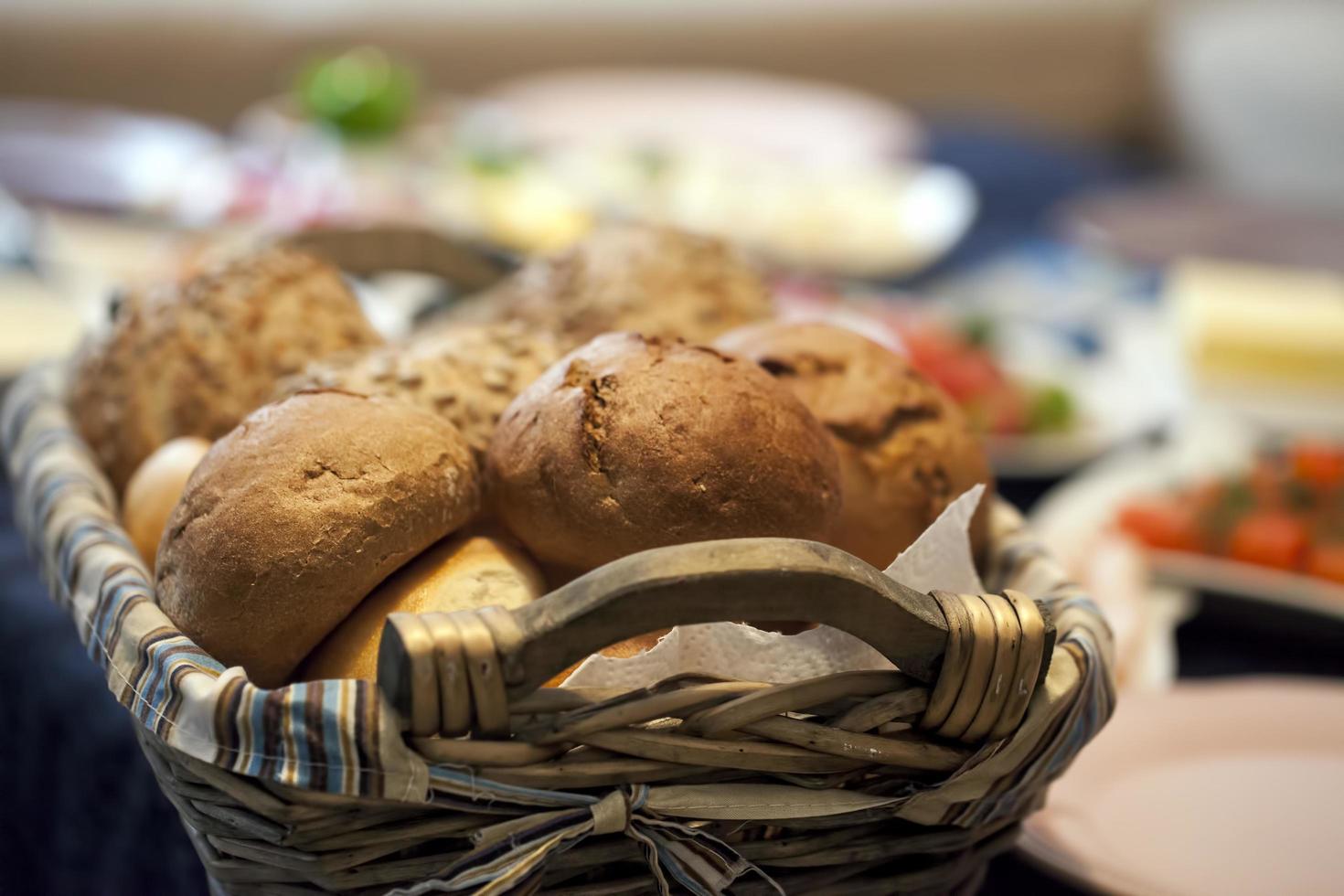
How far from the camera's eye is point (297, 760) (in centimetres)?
56

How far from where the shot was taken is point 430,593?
69 cm

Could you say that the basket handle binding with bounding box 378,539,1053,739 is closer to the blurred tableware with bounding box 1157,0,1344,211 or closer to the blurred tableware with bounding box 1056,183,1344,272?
the blurred tableware with bounding box 1056,183,1344,272

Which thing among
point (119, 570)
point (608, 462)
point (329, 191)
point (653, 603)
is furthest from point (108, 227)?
point (653, 603)

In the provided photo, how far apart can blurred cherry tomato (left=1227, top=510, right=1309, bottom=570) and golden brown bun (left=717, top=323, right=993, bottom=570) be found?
501 mm

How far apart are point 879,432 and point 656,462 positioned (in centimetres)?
21

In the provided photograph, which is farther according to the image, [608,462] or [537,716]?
[608,462]

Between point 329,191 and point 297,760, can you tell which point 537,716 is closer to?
point 297,760

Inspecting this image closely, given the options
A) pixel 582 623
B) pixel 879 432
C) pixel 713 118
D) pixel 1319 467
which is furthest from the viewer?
pixel 713 118

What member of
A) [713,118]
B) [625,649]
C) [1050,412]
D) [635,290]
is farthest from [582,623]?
[713,118]

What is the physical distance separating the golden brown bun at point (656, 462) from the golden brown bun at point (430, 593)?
2 cm

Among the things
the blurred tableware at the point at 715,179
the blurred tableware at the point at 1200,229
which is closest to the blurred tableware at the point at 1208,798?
the blurred tableware at the point at 715,179

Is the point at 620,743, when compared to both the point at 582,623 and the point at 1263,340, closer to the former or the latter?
the point at 582,623

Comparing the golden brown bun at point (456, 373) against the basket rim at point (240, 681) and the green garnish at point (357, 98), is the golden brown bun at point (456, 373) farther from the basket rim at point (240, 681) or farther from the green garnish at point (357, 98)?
the green garnish at point (357, 98)

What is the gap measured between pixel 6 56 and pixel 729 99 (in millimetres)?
2352
